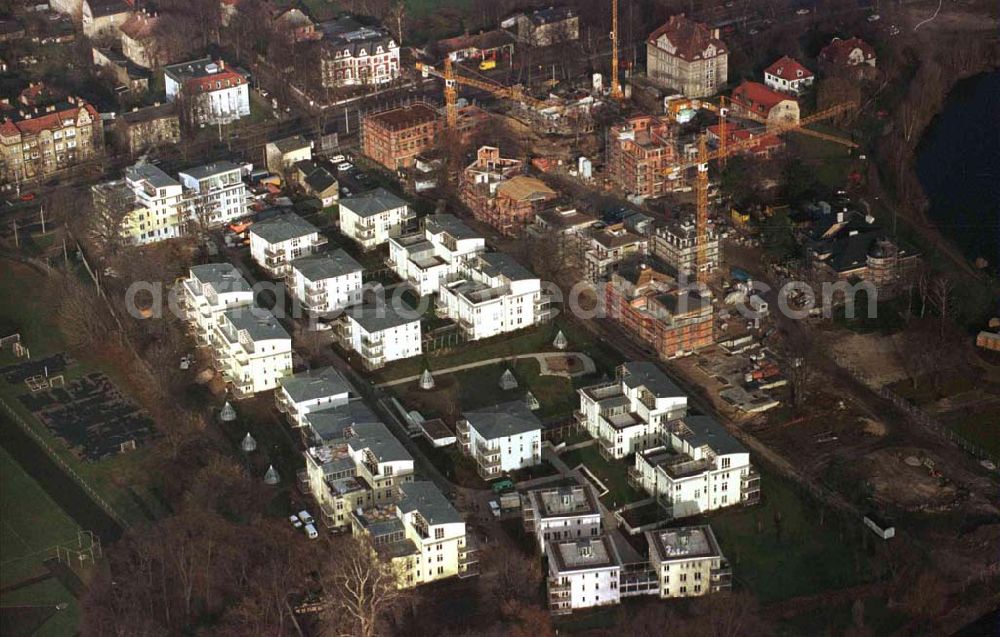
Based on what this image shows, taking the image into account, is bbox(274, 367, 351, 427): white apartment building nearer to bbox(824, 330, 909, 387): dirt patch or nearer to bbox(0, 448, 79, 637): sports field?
bbox(0, 448, 79, 637): sports field

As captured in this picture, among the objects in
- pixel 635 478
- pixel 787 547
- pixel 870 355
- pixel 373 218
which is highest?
pixel 373 218

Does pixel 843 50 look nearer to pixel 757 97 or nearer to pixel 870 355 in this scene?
pixel 757 97

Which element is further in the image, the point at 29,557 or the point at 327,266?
the point at 327,266

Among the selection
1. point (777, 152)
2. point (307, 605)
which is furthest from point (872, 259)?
point (307, 605)

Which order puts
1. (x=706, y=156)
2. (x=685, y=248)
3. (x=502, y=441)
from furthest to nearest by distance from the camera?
(x=706, y=156) → (x=685, y=248) → (x=502, y=441)

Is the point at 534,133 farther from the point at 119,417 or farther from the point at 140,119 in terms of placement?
the point at 119,417

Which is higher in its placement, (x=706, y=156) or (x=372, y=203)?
(x=706, y=156)

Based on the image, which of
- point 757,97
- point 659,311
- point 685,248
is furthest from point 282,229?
point 757,97
